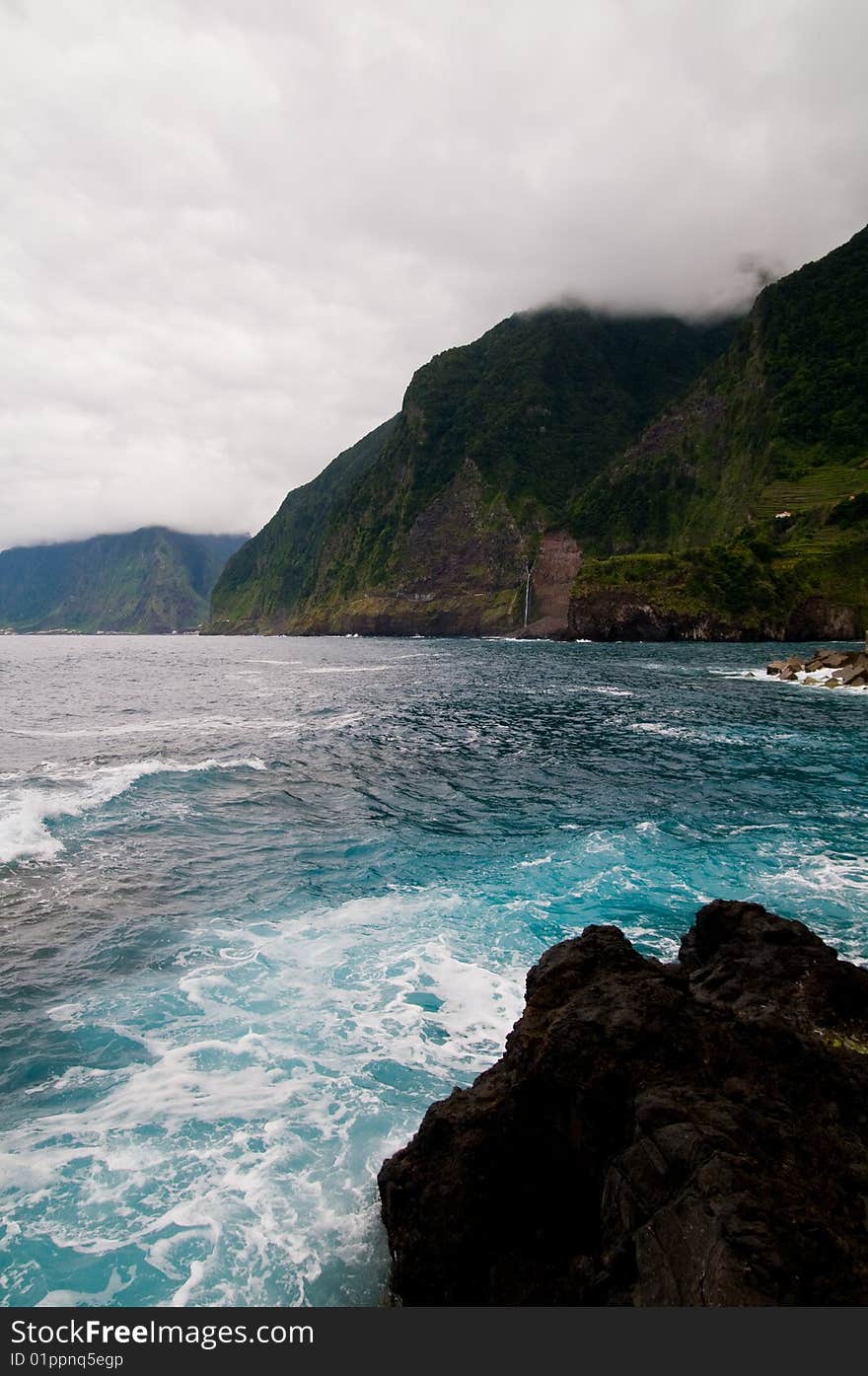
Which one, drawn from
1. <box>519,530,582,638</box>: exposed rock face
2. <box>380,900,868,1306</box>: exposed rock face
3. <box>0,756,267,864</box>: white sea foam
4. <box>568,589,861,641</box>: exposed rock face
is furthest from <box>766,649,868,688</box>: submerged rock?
<box>519,530,582,638</box>: exposed rock face

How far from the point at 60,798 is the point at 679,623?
123 m

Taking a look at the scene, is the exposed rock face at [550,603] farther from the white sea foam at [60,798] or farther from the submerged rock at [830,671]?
the white sea foam at [60,798]

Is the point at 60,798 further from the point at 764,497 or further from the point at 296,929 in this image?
the point at 764,497

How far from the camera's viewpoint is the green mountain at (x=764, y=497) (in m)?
118

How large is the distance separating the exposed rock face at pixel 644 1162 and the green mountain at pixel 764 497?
125m

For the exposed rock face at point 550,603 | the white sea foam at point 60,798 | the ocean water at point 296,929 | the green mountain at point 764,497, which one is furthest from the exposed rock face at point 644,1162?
the exposed rock face at point 550,603

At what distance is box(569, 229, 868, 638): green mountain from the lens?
4638 inches

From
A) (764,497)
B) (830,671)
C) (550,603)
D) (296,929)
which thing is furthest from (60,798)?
(550,603)

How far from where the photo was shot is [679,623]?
128 metres

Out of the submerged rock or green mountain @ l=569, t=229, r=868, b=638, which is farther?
green mountain @ l=569, t=229, r=868, b=638

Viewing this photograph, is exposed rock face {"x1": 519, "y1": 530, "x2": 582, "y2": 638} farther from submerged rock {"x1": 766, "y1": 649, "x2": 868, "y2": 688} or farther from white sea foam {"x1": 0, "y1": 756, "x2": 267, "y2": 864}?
white sea foam {"x1": 0, "y1": 756, "x2": 267, "y2": 864}

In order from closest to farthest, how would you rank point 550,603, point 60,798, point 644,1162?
1. point 644,1162
2. point 60,798
3. point 550,603

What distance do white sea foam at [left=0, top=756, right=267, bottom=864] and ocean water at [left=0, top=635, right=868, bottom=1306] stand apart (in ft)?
0.59

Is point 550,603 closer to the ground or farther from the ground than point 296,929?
farther from the ground
